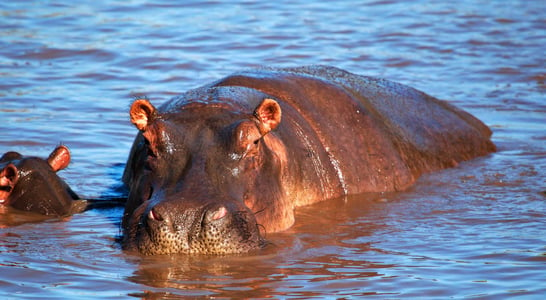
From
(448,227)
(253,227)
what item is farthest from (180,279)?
(448,227)

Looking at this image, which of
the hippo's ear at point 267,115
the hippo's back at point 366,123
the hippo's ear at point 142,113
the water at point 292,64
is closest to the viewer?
the water at point 292,64

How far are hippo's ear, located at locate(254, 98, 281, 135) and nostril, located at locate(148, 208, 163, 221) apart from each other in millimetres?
1120

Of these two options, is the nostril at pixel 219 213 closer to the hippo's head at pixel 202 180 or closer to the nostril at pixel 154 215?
the hippo's head at pixel 202 180

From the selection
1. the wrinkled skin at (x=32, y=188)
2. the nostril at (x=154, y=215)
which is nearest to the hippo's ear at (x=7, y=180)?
the wrinkled skin at (x=32, y=188)

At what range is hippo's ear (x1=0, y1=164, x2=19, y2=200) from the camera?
25.8 ft

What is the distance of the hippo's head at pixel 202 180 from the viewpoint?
629 cm

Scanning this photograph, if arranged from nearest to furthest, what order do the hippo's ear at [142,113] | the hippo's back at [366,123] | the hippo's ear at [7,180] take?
1. the hippo's ear at [142,113]
2. the hippo's ear at [7,180]
3. the hippo's back at [366,123]

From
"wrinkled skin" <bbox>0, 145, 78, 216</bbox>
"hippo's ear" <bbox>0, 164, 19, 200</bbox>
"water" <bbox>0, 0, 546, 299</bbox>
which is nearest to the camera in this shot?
"water" <bbox>0, 0, 546, 299</bbox>

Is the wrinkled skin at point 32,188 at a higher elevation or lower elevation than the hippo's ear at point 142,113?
lower

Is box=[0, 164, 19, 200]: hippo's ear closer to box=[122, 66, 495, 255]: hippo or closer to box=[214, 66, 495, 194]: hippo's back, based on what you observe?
box=[122, 66, 495, 255]: hippo

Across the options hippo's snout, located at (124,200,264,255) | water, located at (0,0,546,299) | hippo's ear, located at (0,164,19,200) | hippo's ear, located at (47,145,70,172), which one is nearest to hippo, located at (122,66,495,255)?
hippo's snout, located at (124,200,264,255)

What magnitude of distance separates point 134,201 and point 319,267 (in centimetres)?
140

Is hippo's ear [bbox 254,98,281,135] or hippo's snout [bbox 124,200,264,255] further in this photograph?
hippo's ear [bbox 254,98,281,135]

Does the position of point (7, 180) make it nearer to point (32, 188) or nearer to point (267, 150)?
point (32, 188)
